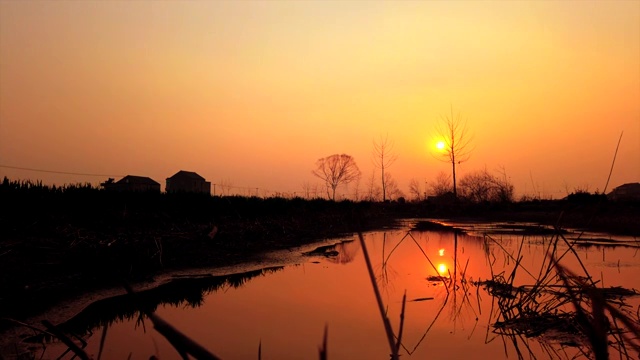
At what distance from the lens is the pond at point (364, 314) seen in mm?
4027

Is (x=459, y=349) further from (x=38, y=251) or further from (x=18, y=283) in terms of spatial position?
(x=38, y=251)

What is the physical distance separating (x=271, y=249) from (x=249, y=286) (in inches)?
196

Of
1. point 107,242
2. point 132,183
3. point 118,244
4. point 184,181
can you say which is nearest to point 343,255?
point 118,244

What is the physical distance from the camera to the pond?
4027mm

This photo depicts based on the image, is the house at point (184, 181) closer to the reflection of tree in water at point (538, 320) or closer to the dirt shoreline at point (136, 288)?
the dirt shoreline at point (136, 288)

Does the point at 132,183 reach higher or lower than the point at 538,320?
higher

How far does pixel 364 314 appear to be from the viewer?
17.5ft

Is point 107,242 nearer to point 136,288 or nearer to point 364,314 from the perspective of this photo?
point 136,288

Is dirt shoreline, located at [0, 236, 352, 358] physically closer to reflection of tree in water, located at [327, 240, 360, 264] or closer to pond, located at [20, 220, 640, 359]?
pond, located at [20, 220, 640, 359]

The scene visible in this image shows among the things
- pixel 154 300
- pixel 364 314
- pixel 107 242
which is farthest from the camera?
pixel 107 242

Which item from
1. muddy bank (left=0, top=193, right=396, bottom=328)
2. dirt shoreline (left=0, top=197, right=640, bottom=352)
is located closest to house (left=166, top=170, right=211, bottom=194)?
dirt shoreline (left=0, top=197, right=640, bottom=352)

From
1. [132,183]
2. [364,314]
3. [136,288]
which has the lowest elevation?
[364,314]

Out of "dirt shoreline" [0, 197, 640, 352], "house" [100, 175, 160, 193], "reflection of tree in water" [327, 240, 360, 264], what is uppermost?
"house" [100, 175, 160, 193]

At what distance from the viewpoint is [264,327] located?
15.5ft
